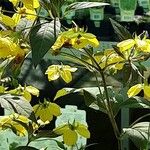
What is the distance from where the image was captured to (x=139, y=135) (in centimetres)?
78

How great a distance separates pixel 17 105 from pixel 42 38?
0.13 metres

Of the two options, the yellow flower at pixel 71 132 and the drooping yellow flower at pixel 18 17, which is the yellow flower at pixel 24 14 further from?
the yellow flower at pixel 71 132

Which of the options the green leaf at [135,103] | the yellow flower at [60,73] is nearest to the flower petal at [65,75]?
the yellow flower at [60,73]

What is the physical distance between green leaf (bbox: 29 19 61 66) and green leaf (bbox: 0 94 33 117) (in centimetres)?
11

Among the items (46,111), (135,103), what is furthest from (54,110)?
(135,103)

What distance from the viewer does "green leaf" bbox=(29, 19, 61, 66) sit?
0.62 m

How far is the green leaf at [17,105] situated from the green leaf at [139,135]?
0.57ft

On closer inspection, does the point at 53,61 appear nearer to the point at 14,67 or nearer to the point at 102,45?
the point at 102,45

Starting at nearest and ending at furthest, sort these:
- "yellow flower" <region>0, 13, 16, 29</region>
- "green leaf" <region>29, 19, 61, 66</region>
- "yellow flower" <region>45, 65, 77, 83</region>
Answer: "green leaf" <region>29, 19, 61, 66</region>, "yellow flower" <region>0, 13, 16, 29</region>, "yellow flower" <region>45, 65, 77, 83</region>

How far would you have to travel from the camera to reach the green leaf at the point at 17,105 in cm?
71

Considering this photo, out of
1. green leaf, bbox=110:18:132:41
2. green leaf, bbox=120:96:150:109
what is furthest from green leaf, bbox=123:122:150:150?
green leaf, bbox=110:18:132:41

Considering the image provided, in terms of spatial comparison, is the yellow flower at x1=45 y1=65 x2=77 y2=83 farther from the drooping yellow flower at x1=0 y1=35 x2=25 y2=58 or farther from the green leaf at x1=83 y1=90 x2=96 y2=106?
the drooping yellow flower at x1=0 y1=35 x2=25 y2=58

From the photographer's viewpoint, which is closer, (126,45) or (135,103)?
(126,45)

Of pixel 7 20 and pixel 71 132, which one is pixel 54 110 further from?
pixel 7 20
